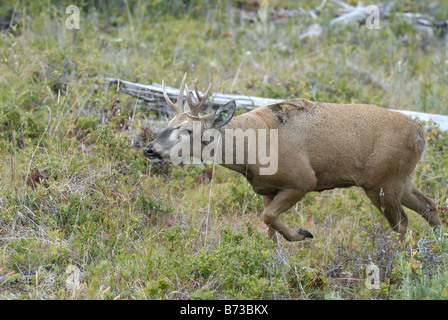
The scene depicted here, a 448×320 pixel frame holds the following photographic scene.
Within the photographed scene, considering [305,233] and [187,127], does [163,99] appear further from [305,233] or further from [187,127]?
[305,233]

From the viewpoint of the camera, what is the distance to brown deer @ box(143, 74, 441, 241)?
5.71 meters

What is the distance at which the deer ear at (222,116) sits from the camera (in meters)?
5.45

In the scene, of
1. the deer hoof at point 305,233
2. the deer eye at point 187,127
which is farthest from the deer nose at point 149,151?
the deer hoof at point 305,233

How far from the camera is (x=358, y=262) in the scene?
18.7ft

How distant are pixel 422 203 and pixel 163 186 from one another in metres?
3.13

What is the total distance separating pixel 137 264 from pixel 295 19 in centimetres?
933

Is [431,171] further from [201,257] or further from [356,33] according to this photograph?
[356,33]

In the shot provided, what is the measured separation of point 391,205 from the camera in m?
6.36

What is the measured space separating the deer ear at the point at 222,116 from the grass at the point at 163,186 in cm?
97

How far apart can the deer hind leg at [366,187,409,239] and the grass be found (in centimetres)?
16
